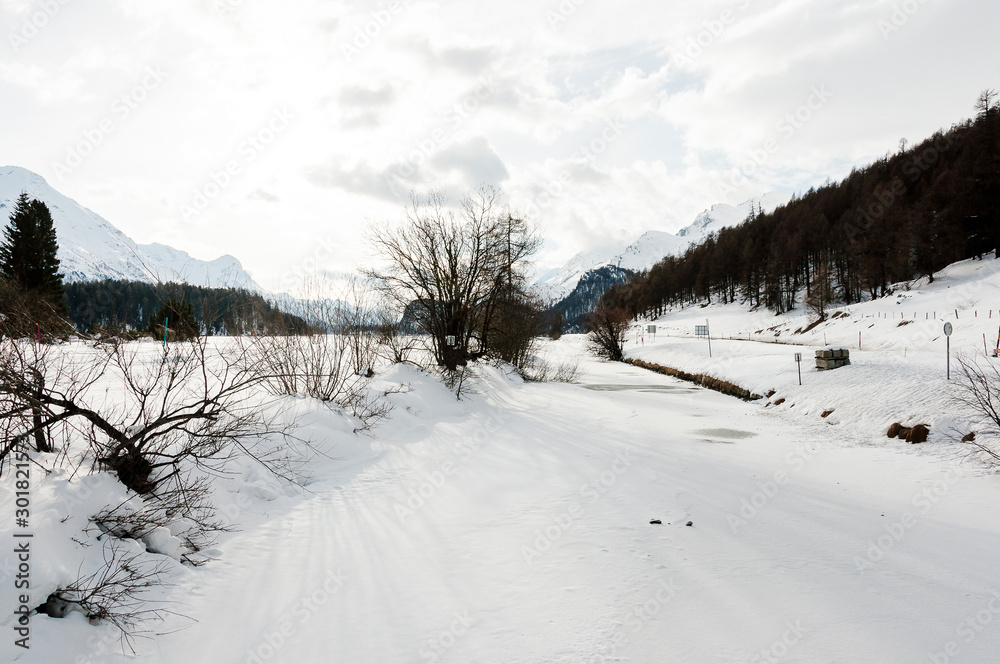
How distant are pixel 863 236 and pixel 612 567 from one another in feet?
203

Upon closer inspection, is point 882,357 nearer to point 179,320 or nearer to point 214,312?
point 214,312

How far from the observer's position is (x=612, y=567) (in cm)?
511

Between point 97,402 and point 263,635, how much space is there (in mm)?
6492

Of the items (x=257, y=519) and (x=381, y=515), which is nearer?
(x=257, y=519)

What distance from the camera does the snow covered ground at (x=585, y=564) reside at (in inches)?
146

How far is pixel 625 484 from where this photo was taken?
8.28 meters

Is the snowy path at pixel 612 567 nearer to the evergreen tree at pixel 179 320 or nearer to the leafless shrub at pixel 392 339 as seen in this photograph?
the evergreen tree at pixel 179 320

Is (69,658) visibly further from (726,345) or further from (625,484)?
(726,345)

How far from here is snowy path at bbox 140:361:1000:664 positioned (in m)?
3.77

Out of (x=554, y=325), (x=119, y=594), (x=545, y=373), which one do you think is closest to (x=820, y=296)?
(x=554, y=325)

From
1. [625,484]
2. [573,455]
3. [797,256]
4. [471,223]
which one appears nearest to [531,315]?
[471,223]

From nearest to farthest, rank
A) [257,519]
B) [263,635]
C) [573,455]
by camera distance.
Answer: [263,635], [257,519], [573,455]

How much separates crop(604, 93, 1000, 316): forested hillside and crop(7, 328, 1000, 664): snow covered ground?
47.0m

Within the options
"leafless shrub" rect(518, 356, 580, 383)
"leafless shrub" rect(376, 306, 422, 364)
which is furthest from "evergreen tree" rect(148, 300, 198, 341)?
"leafless shrub" rect(518, 356, 580, 383)
